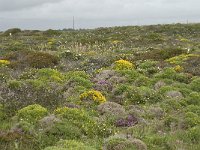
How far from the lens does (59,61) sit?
25.0 meters

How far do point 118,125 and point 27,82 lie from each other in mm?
5423

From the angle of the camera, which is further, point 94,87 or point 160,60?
point 160,60

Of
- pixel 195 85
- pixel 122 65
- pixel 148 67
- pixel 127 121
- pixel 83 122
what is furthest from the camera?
pixel 148 67

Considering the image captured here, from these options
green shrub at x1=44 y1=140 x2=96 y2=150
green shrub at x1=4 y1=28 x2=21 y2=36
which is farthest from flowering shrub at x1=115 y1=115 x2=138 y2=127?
green shrub at x1=4 y1=28 x2=21 y2=36

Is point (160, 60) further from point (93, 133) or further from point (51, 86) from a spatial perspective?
point (93, 133)

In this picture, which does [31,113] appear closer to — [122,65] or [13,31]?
[122,65]

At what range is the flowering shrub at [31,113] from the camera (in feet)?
42.6

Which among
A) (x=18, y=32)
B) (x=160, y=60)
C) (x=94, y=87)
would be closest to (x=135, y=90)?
(x=94, y=87)

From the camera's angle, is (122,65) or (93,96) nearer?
(93,96)

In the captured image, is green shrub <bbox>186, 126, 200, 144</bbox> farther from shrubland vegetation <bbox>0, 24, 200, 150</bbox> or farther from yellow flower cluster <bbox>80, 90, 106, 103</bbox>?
yellow flower cluster <bbox>80, 90, 106, 103</bbox>

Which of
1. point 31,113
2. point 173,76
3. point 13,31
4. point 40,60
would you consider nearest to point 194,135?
point 31,113

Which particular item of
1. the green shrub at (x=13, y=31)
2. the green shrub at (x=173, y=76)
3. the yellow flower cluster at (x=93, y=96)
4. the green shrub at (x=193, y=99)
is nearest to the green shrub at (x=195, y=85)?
the green shrub at (x=173, y=76)

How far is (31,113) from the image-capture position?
1323 centimetres

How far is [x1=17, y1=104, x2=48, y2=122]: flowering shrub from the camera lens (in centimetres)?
1298
